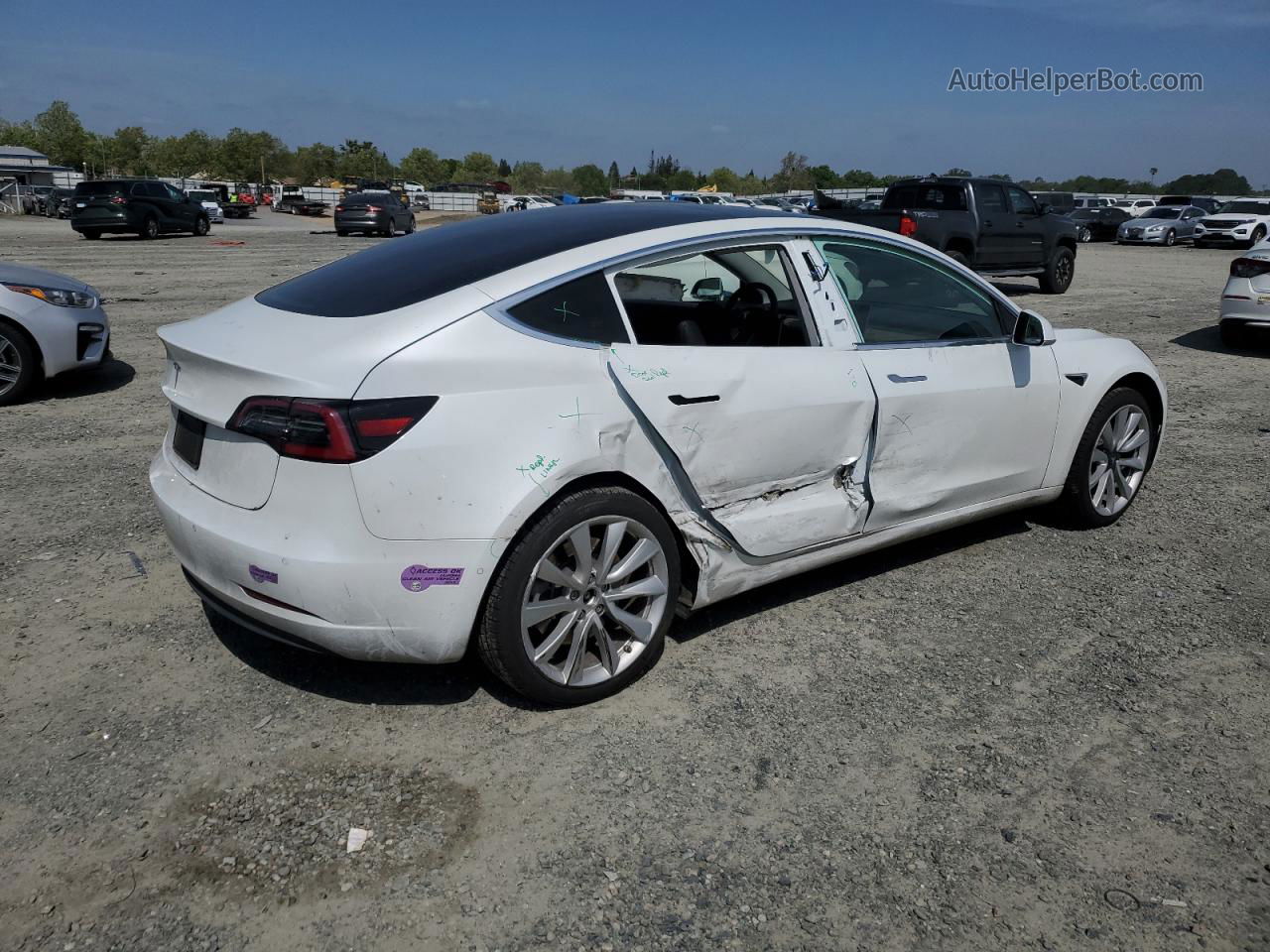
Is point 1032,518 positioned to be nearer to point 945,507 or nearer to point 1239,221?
point 945,507

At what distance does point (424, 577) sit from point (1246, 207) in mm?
42065

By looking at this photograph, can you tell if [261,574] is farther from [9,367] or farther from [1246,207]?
[1246,207]

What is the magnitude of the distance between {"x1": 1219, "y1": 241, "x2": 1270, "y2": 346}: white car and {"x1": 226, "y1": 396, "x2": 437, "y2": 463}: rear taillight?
10130 mm

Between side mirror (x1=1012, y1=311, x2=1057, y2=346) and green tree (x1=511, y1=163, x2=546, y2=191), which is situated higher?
green tree (x1=511, y1=163, x2=546, y2=191)

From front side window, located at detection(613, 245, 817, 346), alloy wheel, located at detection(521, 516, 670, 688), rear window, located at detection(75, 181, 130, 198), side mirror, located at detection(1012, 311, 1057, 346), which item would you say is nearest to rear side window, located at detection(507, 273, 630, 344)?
front side window, located at detection(613, 245, 817, 346)

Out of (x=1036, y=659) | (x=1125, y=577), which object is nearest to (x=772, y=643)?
(x=1036, y=659)

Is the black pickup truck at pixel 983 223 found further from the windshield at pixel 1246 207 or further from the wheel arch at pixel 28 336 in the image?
the windshield at pixel 1246 207

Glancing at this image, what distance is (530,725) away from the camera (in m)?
Answer: 3.41

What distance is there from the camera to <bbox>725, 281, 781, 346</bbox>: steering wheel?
408 centimetres

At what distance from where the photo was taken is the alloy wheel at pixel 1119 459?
5.21m

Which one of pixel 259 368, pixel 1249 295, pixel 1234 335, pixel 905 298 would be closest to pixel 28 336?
pixel 259 368

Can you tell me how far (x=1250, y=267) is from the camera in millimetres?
10602

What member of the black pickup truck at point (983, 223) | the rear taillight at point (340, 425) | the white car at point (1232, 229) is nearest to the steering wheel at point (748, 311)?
the rear taillight at point (340, 425)

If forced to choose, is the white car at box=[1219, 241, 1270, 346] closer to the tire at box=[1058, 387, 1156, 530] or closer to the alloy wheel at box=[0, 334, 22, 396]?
the tire at box=[1058, 387, 1156, 530]
